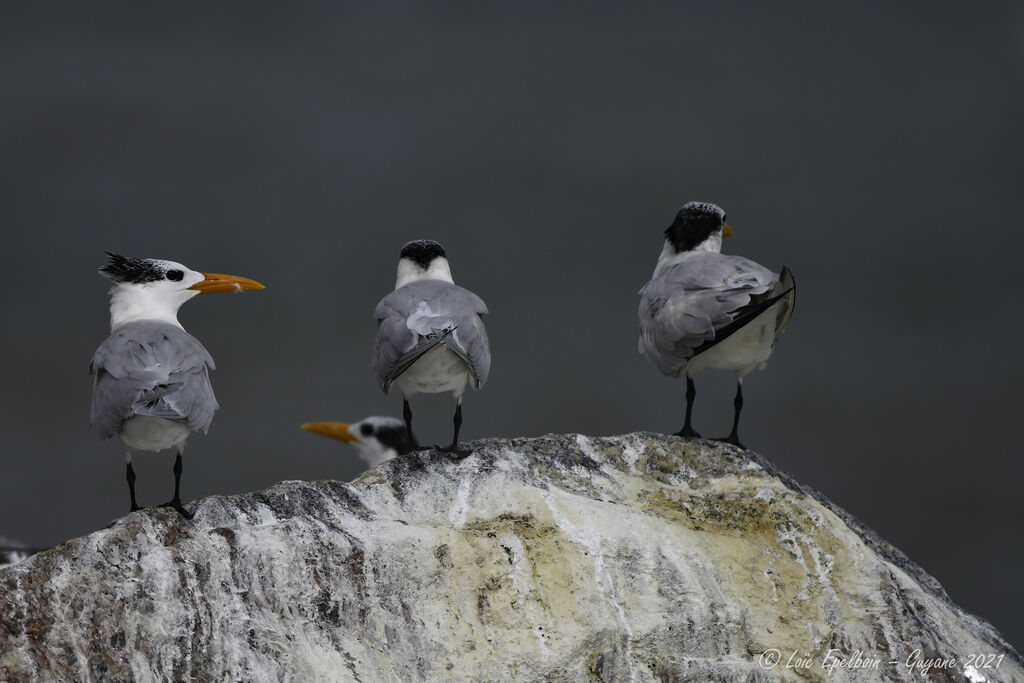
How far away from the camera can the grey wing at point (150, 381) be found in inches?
158

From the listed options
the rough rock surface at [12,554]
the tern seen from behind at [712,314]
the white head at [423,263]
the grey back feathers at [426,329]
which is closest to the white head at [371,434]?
the rough rock surface at [12,554]

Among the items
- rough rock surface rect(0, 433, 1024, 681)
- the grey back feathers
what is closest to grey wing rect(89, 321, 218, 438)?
rough rock surface rect(0, 433, 1024, 681)

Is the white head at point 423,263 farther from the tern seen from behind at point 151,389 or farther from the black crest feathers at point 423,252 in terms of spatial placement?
the tern seen from behind at point 151,389

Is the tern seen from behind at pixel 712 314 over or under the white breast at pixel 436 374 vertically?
over

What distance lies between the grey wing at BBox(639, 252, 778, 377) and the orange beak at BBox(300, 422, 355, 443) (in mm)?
3364

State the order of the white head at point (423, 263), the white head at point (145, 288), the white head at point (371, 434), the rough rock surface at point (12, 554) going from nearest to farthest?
the white head at point (145, 288) < the white head at point (423, 263) < the rough rock surface at point (12, 554) < the white head at point (371, 434)

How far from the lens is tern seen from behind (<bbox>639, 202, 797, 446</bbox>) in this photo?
4812 mm

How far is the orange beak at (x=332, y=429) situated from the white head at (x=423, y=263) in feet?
10.2

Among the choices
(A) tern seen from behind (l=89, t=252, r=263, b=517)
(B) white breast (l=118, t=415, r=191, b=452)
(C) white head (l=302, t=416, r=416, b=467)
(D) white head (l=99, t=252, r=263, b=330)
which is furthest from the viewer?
(C) white head (l=302, t=416, r=416, b=467)

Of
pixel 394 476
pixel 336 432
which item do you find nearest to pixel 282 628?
pixel 394 476

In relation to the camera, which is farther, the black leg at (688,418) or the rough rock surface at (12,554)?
the rough rock surface at (12,554)

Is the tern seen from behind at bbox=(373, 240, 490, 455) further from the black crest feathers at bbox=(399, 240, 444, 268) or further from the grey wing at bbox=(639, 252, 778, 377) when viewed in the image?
the grey wing at bbox=(639, 252, 778, 377)

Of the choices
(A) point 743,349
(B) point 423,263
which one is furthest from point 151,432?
(A) point 743,349

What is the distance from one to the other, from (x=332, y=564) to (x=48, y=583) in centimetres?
81
